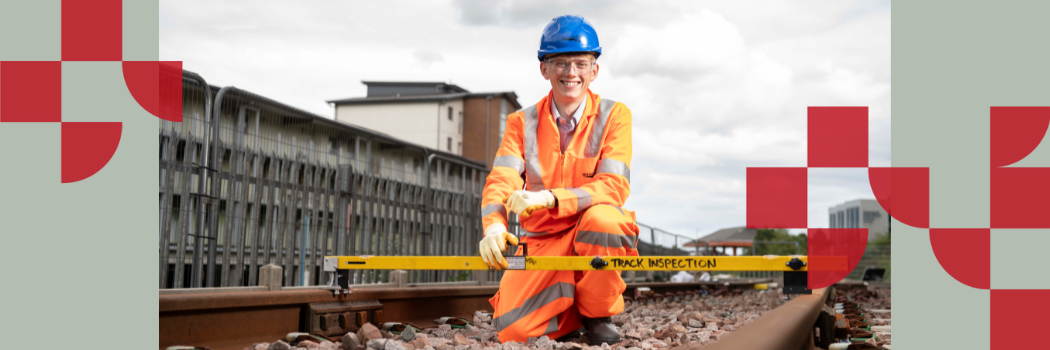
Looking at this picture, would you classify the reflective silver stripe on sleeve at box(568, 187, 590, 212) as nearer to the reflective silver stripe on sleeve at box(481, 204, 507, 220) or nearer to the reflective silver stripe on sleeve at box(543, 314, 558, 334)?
the reflective silver stripe on sleeve at box(481, 204, 507, 220)

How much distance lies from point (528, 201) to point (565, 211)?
177mm

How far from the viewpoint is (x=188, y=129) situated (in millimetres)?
4363

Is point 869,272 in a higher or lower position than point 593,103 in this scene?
lower

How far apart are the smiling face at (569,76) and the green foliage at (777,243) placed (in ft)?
59.1

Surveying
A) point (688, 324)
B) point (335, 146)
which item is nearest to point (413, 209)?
point (335, 146)

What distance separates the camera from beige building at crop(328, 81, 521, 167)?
3394cm

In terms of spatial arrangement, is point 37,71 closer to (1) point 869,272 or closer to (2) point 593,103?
(2) point 593,103

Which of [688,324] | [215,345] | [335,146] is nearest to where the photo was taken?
[215,345]

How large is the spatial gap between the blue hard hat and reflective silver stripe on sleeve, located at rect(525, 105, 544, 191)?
316 millimetres

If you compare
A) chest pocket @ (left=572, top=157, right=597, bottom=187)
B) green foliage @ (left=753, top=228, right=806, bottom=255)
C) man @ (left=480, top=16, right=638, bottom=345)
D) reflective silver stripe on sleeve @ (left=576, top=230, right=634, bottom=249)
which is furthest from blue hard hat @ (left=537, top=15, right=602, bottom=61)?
green foliage @ (left=753, top=228, right=806, bottom=255)

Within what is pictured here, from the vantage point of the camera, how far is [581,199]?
268cm

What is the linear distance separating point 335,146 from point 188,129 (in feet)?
8.71

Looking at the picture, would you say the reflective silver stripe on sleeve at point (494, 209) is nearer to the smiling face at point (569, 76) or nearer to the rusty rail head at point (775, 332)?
the smiling face at point (569, 76)


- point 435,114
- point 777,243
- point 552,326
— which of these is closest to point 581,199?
point 552,326
